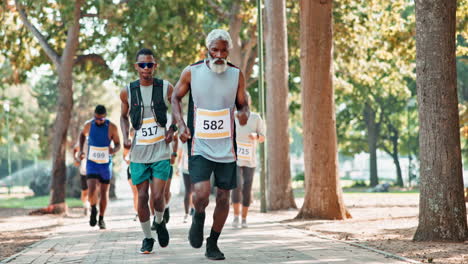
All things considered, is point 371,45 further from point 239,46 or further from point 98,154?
point 98,154

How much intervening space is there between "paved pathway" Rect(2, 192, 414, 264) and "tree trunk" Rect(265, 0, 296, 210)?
24.6 ft

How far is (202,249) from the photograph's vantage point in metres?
9.99

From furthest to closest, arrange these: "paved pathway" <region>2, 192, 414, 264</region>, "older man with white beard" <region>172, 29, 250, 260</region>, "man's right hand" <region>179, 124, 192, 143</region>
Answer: "paved pathway" <region>2, 192, 414, 264</region> < "older man with white beard" <region>172, 29, 250, 260</region> < "man's right hand" <region>179, 124, 192, 143</region>

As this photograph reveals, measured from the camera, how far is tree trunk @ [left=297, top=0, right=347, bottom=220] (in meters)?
15.5

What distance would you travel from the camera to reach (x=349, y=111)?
5625cm

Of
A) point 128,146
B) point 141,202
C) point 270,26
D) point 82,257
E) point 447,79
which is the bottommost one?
point 82,257

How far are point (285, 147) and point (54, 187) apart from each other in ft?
21.2

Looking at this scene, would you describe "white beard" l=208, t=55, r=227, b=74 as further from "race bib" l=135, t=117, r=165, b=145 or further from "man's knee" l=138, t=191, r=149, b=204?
"man's knee" l=138, t=191, r=149, b=204

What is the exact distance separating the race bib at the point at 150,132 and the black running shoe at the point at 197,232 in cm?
152

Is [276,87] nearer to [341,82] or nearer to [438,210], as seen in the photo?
[438,210]

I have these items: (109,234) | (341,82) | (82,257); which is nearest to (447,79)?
(82,257)

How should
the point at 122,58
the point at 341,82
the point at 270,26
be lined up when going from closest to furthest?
the point at 270,26
the point at 122,58
the point at 341,82

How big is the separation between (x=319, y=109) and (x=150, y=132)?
247 inches

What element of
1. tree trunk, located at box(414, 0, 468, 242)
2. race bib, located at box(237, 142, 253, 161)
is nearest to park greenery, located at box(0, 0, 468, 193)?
race bib, located at box(237, 142, 253, 161)
